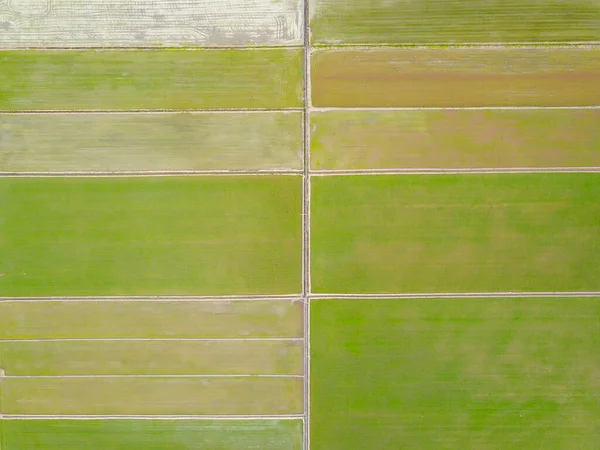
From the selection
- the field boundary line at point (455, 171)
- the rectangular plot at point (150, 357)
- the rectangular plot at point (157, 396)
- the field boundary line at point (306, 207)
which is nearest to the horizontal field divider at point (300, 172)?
the field boundary line at point (455, 171)

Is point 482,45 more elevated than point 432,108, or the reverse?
point 482,45

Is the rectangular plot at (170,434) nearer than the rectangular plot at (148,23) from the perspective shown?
No

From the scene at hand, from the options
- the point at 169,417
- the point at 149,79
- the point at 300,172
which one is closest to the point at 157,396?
the point at 169,417

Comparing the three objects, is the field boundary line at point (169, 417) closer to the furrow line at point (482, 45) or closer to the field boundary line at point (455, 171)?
the field boundary line at point (455, 171)

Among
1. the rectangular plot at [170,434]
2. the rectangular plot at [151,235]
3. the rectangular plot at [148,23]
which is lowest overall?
the rectangular plot at [170,434]

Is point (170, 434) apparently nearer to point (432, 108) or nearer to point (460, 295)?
point (460, 295)
